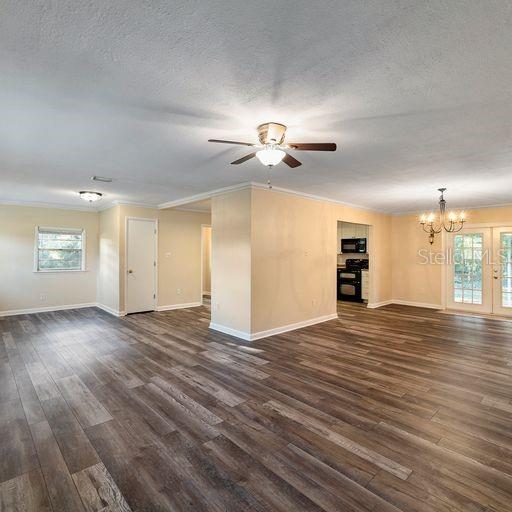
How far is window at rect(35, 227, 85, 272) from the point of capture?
23.9ft

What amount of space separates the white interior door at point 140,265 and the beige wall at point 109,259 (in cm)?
26

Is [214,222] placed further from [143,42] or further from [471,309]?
[471,309]

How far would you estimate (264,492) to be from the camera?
72.6 inches

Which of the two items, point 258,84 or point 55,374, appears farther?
point 55,374

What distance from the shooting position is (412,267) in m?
8.36

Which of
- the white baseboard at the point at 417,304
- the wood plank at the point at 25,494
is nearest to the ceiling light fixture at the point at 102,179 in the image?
the wood plank at the point at 25,494

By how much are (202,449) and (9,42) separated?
9.37ft

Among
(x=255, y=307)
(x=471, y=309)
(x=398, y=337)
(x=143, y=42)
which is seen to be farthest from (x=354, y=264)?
(x=143, y=42)

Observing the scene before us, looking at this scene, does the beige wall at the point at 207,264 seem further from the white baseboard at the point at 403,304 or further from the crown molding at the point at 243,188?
the white baseboard at the point at 403,304

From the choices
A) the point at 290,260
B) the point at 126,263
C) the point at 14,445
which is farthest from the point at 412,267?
the point at 14,445

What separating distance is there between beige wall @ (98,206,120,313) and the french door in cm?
828

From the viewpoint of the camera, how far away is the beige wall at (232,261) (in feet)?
16.6

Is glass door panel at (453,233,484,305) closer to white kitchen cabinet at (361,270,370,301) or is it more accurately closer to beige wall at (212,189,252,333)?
white kitchen cabinet at (361,270,370,301)

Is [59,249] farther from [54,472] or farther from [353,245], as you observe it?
[353,245]
